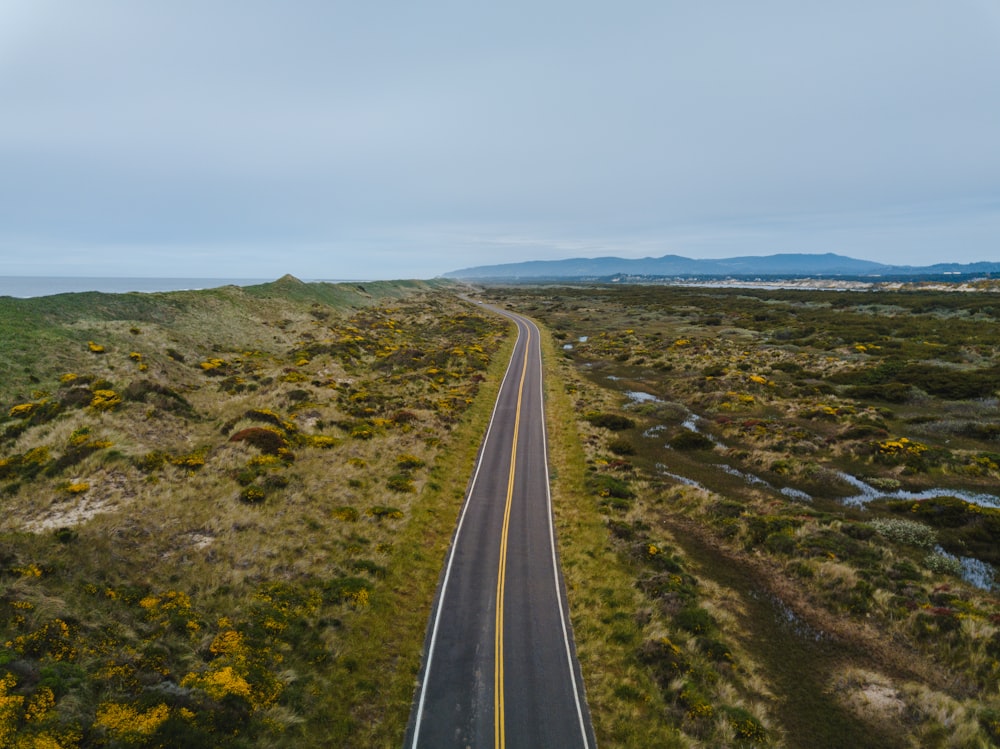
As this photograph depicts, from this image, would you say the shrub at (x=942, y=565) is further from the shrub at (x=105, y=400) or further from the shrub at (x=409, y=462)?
the shrub at (x=105, y=400)

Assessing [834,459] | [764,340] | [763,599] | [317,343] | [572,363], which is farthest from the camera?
[764,340]

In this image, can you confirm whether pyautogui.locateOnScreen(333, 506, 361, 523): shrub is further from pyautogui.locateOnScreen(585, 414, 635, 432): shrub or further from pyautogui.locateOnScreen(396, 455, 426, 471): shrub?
pyautogui.locateOnScreen(585, 414, 635, 432): shrub

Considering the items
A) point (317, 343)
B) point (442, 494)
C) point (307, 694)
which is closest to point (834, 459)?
point (442, 494)

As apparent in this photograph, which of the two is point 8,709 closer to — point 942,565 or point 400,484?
point 400,484

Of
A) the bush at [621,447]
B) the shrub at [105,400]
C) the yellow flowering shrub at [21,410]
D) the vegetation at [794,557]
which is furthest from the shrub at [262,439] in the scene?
the bush at [621,447]

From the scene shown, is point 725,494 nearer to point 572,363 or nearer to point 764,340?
point 572,363

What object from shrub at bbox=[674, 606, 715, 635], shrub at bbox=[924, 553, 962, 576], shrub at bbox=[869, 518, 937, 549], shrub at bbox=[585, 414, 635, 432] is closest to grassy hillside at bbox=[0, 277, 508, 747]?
shrub at bbox=[674, 606, 715, 635]

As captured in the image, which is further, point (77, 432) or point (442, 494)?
point (442, 494)
